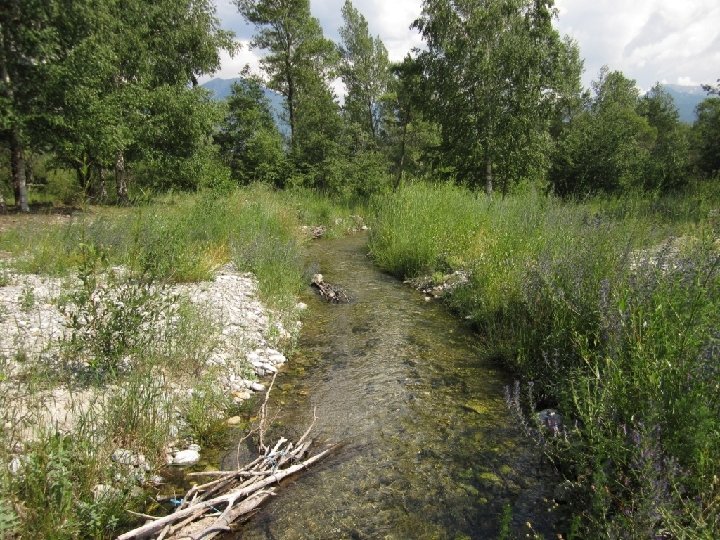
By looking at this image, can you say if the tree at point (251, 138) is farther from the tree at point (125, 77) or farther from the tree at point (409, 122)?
the tree at point (409, 122)

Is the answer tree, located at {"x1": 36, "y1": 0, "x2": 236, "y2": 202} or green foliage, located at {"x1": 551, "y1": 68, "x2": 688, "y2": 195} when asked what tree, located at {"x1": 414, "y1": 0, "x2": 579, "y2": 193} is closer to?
green foliage, located at {"x1": 551, "y1": 68, "x2": 688, "y2": 195}

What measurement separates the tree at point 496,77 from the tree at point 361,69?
14868 mm

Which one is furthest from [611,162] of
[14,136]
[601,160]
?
[14,136]

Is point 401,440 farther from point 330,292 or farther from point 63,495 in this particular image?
point 330,292

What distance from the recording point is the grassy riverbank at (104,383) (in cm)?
278

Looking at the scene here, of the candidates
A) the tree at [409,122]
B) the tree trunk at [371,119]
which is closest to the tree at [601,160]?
the tree at [409,122]

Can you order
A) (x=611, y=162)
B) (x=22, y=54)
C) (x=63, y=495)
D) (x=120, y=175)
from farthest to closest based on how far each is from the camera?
(x=611, y=162) → (x=120, y=175) → (x=22, y=54) → (x=63, y=495)

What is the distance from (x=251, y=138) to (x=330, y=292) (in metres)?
22.4

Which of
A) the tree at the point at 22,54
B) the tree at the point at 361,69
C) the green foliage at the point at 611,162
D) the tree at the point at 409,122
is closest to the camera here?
the tree at the point at 22,54

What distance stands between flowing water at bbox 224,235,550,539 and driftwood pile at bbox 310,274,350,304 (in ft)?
4.87

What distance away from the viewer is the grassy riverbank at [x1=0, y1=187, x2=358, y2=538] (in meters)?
A: 2.78

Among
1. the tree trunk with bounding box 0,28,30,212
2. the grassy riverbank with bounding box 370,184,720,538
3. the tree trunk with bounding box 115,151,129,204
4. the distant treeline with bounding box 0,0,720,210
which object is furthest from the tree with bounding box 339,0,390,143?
the grassy riverbank with bounding box 370,184,720,538

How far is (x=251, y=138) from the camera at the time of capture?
28.8m

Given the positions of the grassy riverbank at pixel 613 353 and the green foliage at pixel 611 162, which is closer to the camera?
the grassy riverbank at pixel 613 353
